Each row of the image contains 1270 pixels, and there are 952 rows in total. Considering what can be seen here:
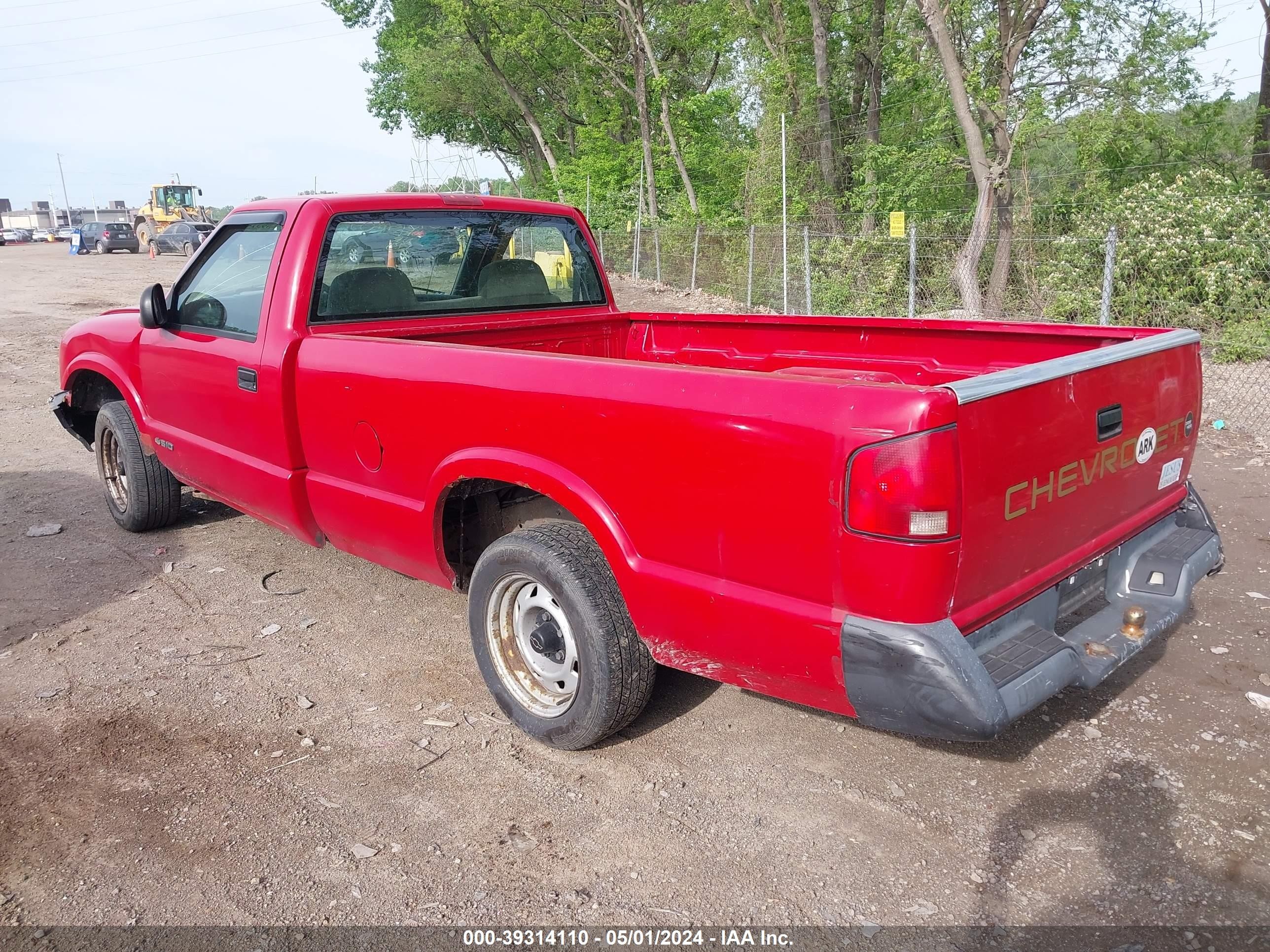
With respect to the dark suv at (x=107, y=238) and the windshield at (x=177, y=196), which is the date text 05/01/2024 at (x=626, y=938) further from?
the windshield at (x=177, y=196)

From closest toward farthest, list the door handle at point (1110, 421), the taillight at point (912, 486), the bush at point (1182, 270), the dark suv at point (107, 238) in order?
the taillight at point (912, 486) → the door handle at point (1110, 421) → the bush at point (1182, 270) → the dark suv at point (107, 238)

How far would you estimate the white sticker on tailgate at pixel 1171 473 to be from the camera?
10.5ft

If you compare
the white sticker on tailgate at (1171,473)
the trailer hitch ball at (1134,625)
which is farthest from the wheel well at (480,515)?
the white sticker on tailgate at (1171,473)

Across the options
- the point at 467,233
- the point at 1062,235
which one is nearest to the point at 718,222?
the point at 1062,235

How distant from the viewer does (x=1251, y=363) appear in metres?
10.1

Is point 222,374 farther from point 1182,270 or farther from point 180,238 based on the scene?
point 180,238

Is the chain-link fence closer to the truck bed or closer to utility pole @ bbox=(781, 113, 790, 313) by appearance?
utility pole @ bbox=(781, 113, 790, 313)

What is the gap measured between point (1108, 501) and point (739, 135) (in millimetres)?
29987

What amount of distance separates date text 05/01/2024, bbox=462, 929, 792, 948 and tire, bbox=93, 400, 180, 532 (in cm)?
379

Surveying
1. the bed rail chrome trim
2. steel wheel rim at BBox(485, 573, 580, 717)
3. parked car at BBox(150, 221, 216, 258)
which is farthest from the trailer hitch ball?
parked car at BBox(150, 221, 216, 258)

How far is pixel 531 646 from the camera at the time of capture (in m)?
3.32

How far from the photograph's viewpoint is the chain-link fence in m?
9.80

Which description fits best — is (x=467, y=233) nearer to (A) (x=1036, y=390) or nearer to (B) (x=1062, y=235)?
(A) (x=1036, y=390)

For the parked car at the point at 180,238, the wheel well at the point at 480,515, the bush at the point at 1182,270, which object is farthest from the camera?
the parked car at the point at 180,238
